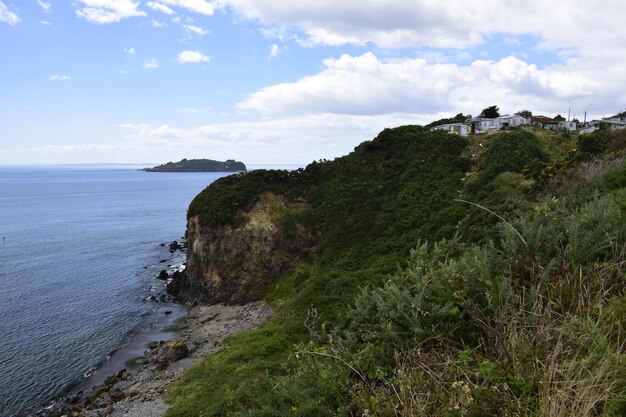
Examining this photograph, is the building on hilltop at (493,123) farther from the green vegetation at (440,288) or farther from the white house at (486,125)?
the green vegetation at (440,288)

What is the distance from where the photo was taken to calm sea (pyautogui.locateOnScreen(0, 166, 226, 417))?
1212 inches

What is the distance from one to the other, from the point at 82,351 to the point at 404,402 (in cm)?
3782

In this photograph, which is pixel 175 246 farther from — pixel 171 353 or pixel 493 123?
pixel 493 123

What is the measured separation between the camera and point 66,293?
46.8 meters

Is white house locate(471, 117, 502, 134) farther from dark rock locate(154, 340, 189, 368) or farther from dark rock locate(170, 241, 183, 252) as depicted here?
dark rock locate(154, 340, 189, 368)

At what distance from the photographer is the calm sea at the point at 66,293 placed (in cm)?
3080

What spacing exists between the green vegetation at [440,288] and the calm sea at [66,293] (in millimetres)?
12005

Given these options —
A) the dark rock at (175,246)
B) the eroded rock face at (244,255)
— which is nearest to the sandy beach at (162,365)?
the eroded rock face at (244,255)

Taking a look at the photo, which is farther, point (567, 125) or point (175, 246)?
point (175, 246)

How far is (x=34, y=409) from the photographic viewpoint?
1049 inches

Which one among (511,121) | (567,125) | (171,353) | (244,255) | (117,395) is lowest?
(117,395)

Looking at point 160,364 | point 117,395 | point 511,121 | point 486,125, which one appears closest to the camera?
point 117,395

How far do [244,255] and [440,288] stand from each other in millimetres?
38967

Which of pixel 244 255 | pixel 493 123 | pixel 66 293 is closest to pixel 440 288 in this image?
pixel 244 255
